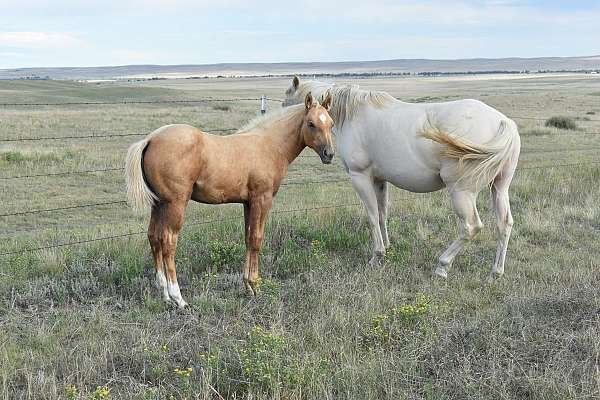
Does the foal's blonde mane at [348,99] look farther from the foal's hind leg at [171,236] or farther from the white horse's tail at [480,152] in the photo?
the foal's hind leg at [171,236]

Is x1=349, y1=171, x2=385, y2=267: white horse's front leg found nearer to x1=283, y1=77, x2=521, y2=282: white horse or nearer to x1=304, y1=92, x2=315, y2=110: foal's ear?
x1=283, y1=77, x2=521, y2=282: white horse

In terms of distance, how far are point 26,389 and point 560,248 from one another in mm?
5875

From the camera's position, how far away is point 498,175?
639 cm

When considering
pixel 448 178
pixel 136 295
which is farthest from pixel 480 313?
pixel 136 295

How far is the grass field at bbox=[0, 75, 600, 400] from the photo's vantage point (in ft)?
12.4

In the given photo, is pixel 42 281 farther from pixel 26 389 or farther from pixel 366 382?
pixel 366 382

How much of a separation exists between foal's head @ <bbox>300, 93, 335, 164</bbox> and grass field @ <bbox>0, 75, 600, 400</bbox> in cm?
125

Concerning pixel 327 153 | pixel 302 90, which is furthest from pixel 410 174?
pixel 302 90

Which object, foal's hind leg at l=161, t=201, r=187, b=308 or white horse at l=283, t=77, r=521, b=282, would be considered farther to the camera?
white horse at l=283, t=77, r=521, b=282

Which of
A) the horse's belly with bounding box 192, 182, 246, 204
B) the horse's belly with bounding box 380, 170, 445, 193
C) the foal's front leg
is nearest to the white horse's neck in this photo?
the horse's belly with bounding box 380, 170, 445, 193

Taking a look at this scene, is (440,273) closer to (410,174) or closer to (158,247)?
(410,174)

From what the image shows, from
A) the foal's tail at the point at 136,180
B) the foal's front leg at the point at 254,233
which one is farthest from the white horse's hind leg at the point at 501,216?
the foal's tail at the point at 136,180

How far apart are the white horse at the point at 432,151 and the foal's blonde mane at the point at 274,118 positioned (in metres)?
1.00

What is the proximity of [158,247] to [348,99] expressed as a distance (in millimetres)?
2778
